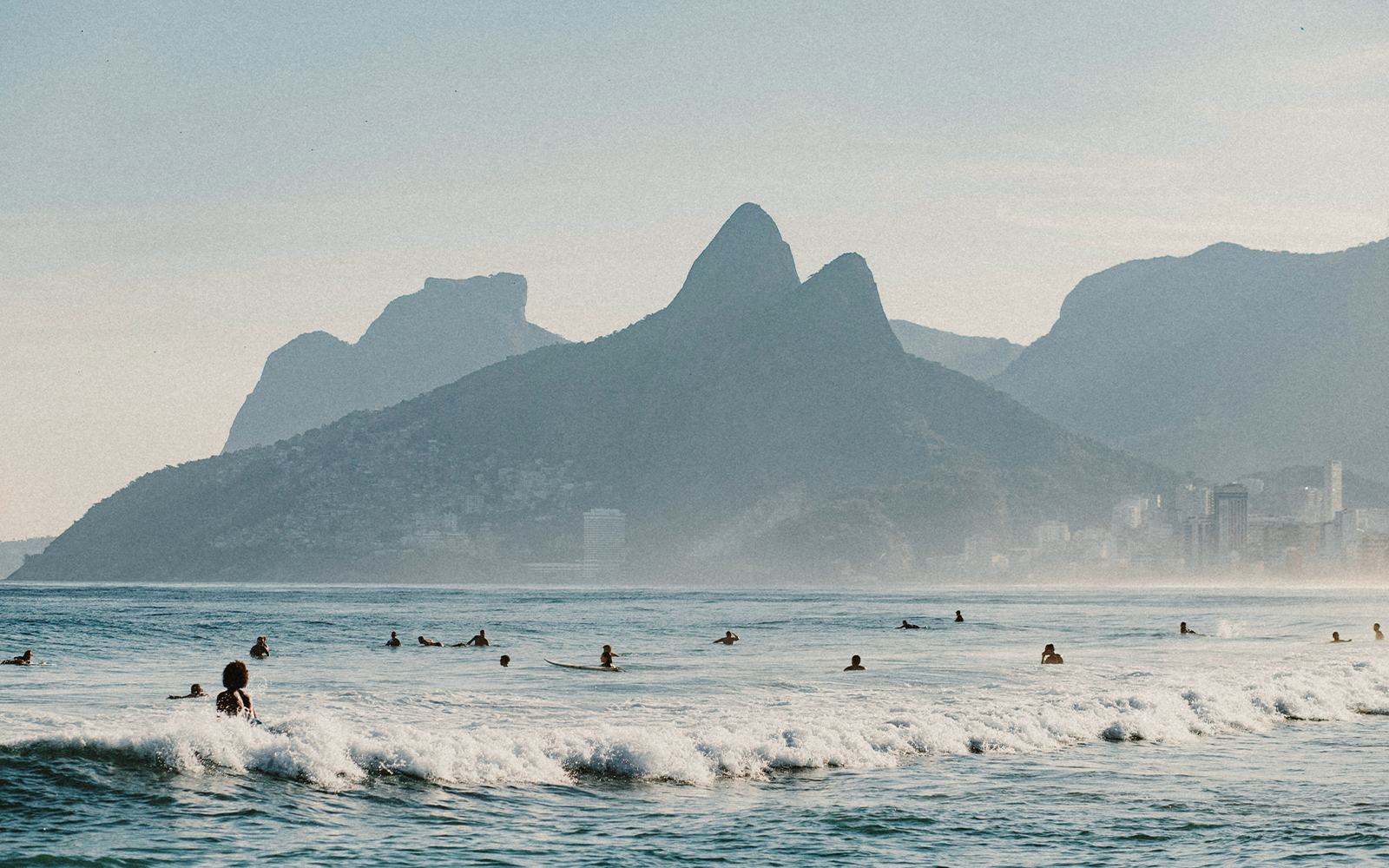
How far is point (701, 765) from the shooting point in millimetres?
23844

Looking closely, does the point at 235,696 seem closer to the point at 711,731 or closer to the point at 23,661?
the point at 711,731

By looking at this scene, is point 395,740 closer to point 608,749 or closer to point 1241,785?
point 608,749

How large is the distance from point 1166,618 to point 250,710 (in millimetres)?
91102

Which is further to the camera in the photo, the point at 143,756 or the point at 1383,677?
the point at 1383,677

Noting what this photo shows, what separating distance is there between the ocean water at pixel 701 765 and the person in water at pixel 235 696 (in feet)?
1.10

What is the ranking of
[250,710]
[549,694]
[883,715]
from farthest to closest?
[549,694]
[883,715]
[250,710]

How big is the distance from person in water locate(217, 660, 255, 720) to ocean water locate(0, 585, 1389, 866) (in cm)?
33

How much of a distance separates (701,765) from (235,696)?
340 inches

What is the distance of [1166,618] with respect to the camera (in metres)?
101

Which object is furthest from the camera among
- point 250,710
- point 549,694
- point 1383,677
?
point 1383,677

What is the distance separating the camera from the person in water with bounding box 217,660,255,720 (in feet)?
73.4

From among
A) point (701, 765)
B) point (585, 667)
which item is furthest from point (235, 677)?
point (585, 667)

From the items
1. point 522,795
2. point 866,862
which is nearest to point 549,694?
point 522,795

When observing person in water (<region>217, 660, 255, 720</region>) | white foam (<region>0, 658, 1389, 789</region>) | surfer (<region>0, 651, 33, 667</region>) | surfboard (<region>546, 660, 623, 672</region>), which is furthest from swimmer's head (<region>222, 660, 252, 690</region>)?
surfer (<region>0, 651, 33, 667</region>)
